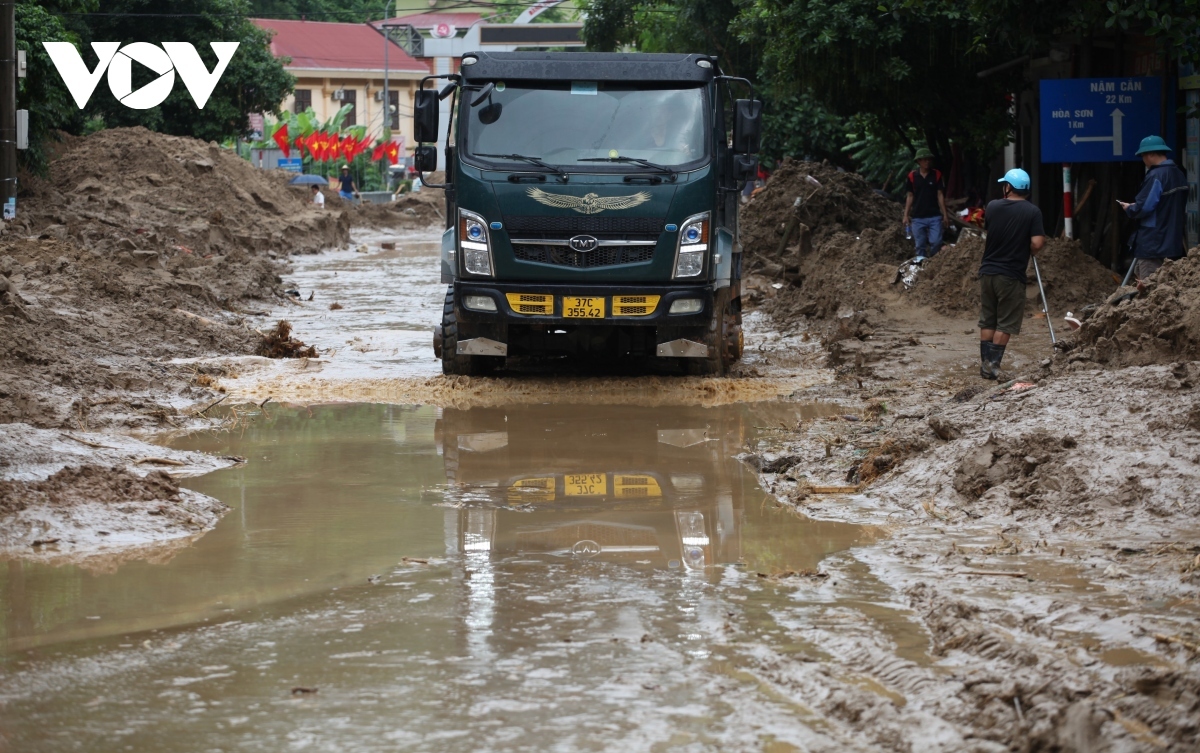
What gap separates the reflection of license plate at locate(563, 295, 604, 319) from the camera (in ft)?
37.8

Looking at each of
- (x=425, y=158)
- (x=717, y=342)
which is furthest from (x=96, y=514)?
(x=717, y=342)

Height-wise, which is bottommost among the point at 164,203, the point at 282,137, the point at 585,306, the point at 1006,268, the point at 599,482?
the point at 599,482

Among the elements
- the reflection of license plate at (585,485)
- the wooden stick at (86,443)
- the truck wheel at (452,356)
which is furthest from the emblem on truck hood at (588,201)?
the wooden stick at (86,443)

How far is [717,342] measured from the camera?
12.2 metres

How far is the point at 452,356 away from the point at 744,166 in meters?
3.06

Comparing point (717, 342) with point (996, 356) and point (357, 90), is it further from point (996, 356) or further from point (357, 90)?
point (357, 90)

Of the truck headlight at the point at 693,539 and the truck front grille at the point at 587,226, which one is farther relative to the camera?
the truck front grille at the point at 587,226

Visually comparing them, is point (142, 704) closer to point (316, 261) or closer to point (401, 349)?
point (401, 349)

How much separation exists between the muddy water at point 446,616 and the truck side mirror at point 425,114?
3683 millimetres

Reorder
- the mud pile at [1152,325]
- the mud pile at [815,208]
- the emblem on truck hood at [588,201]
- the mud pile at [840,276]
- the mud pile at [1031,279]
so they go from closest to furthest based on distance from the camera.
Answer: the mud pile at [1152,325] < the emblem on truck hood at [588,201] < the mud pile at [1031,279] < the mud pile at [840,276] < the mud pile at [815,208]

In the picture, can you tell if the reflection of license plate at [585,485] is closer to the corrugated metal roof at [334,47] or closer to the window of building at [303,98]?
the corrugated metal roof at [334,47]

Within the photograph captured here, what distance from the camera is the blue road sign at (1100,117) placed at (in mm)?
14766

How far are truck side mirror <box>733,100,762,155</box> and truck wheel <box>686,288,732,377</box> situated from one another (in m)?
1.29

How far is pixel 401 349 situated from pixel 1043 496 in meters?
9.23
